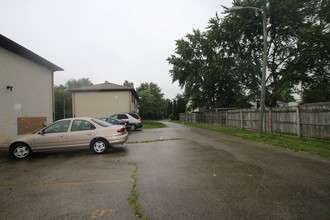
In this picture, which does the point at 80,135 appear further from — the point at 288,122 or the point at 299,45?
the point at 299,45

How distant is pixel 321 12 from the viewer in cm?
2175

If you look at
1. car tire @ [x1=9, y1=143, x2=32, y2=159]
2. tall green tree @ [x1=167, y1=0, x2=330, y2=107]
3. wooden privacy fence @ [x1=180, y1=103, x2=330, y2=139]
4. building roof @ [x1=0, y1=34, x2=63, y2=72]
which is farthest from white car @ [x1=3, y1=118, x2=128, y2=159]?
tall green tree @ [x1=167, y1=0, x2=330, y2=107]

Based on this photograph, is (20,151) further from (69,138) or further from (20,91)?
(20,91)

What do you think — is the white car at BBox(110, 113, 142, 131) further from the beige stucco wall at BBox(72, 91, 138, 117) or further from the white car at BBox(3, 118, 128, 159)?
the white car at BBox(3, 118, 128, 159)

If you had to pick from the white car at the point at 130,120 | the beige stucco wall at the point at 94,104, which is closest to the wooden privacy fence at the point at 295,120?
the white car at the point at 130,120

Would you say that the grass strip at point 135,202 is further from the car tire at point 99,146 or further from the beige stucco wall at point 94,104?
the beige stucco wall at point 94,104

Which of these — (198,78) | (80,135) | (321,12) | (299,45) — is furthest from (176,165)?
(198,78)

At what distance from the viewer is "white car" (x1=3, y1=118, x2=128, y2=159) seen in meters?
8.23

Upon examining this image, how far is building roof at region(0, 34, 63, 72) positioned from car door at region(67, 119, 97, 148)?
20.6 feet

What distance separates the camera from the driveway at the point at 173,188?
3.35 metres

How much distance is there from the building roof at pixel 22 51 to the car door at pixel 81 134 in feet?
20.6

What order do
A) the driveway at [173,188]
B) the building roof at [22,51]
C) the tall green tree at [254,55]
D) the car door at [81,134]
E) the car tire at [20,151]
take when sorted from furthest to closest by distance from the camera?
1. the tall green tree at [254,55]
2. the building roof at [22,51]
3. the car door at [81,134]
4. the car tire at [20,151]
5. the driveway at [173,188]

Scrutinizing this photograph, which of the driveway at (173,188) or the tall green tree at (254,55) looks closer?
the driveway at (173,188)

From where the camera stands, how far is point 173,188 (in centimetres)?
437
